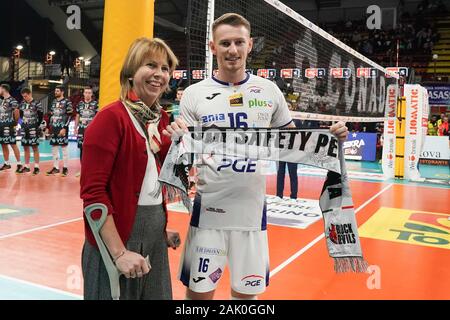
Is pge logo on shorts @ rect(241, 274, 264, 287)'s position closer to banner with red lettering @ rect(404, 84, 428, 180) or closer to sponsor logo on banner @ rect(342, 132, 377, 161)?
banner with red lettering @ rect(404, 84, 428, 180)

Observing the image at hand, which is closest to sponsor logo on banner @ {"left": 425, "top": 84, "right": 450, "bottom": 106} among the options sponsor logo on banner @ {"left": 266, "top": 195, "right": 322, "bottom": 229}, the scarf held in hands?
sponsor logo on banner @ {"left": 266, "top": 195, "right": 322, "bottom": 229}

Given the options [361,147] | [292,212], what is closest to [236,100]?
[292,212]

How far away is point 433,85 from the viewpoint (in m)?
18.4

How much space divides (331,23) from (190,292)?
84.5 feet

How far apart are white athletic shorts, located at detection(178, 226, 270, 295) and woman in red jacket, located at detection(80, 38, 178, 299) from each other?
34 cm

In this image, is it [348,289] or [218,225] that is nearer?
[218,225]

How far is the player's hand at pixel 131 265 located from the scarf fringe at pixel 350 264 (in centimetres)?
104

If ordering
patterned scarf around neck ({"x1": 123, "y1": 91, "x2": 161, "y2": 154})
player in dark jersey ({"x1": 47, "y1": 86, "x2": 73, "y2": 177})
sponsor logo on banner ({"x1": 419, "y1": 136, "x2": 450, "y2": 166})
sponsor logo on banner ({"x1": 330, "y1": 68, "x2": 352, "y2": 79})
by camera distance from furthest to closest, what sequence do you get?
sponsor logo on banner ({"x1": 419, "y1": 136, "x2": 450, "y2": 166}) < sponsor logo on banner ({"x1": 330, "y1": 68, "x2": 352, "y2": 79}) < player in dark jersey ({"x1": 47, "y1": 86, "x2": 73, "y2": 177}) < patterned scarf around neck ({"x1": 123, "y1": 91, "x2": 161, "y2": 154})

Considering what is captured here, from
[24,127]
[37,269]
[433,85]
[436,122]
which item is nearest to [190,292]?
[37,269]

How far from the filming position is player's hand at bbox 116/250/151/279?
5.16 feet

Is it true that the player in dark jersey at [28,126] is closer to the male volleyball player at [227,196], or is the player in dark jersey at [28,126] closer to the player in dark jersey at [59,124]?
the player in dark jersey at [59,124]

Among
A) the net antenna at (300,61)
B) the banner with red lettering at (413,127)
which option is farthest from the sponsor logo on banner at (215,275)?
the banner with red lettering at (413,127)
